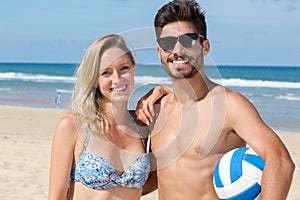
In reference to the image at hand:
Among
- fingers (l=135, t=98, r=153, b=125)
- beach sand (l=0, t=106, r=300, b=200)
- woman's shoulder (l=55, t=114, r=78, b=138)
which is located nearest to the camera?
woman's shoulder (l=55, t=114, r=78, b=138)

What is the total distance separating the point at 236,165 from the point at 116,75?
96 cm

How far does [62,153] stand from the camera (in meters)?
3.36

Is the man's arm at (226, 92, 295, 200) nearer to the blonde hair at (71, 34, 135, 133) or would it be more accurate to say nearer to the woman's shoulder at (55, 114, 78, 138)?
the blonde hair at (71, 34, 135, 133)

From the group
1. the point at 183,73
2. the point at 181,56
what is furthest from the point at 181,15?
the point at 183,73

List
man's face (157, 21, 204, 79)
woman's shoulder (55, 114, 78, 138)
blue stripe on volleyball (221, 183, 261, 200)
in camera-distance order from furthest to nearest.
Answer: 1. man's face (157, 21, 204, 79)
2. woman's shoulder (55, 114, 78, 138)
3. blue stripe on volleyball (221, 183, 261, 200)

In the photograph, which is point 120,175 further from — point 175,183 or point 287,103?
point 287,103

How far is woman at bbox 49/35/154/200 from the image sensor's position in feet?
11.1

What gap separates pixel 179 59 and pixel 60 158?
1013mm

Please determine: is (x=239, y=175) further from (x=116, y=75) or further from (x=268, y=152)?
(x=116, y=75)

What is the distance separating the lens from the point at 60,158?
11.0ft

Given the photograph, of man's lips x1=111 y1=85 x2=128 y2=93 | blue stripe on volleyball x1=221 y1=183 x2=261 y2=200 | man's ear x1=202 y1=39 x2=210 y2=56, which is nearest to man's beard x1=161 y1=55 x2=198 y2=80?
man's ear x1=202 y1=39 x2=210 y2=56

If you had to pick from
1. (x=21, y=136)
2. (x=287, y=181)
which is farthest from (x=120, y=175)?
(x=21, y=136)

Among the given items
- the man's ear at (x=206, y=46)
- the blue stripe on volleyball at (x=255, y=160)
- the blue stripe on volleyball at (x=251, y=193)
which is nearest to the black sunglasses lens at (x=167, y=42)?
the man's ear at (x=206, y=46)

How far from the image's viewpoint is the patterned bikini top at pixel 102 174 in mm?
3373
